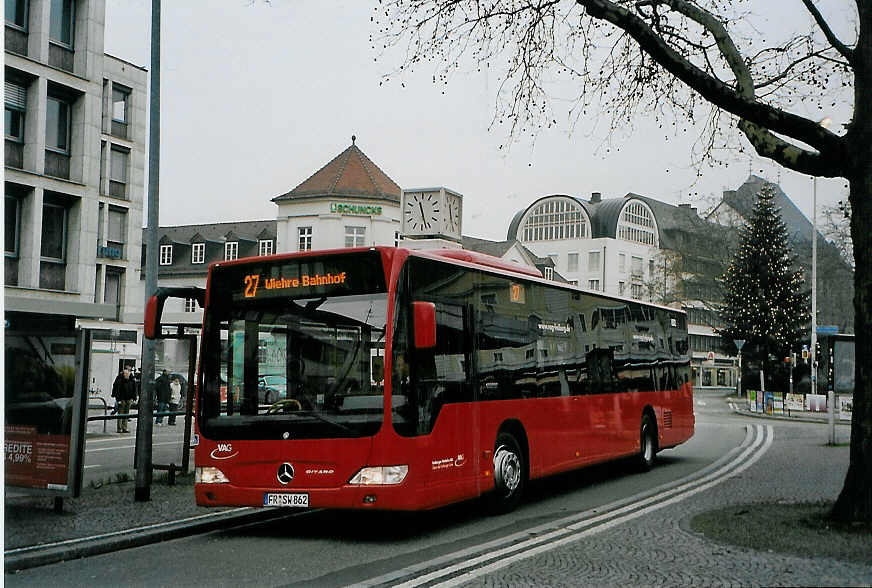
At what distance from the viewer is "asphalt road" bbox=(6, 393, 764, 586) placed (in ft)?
27.6

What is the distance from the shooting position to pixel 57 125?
107ft

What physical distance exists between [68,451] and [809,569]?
7.75 metres

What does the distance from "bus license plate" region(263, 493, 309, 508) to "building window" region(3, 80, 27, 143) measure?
23.4 m

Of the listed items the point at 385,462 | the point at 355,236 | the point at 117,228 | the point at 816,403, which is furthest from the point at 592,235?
the point at 385,462

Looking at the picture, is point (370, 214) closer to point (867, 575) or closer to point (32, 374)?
point (32, 374)

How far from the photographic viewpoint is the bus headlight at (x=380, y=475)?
9.98m

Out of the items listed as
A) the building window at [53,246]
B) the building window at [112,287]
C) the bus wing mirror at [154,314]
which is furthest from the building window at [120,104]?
the bus wing mirror at [154,314]

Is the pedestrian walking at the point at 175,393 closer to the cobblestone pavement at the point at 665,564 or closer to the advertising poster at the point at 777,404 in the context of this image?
the cobblestone pavement at the point at 665,564

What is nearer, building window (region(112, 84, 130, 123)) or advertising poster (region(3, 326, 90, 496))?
advertising poster (region(3, 326, 90, 496))

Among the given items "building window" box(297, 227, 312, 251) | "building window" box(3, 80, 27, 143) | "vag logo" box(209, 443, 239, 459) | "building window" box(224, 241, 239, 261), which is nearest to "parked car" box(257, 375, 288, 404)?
→ "vag logo" box(209, 443, 239, 459)

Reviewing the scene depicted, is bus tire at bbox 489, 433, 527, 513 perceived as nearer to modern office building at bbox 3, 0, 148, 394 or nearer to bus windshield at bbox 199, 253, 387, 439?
bus windshield at bbox 199, 253, 387, 439

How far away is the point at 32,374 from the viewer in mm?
11758

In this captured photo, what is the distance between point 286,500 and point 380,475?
3.47ft

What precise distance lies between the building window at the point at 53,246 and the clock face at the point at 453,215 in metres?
19.8
